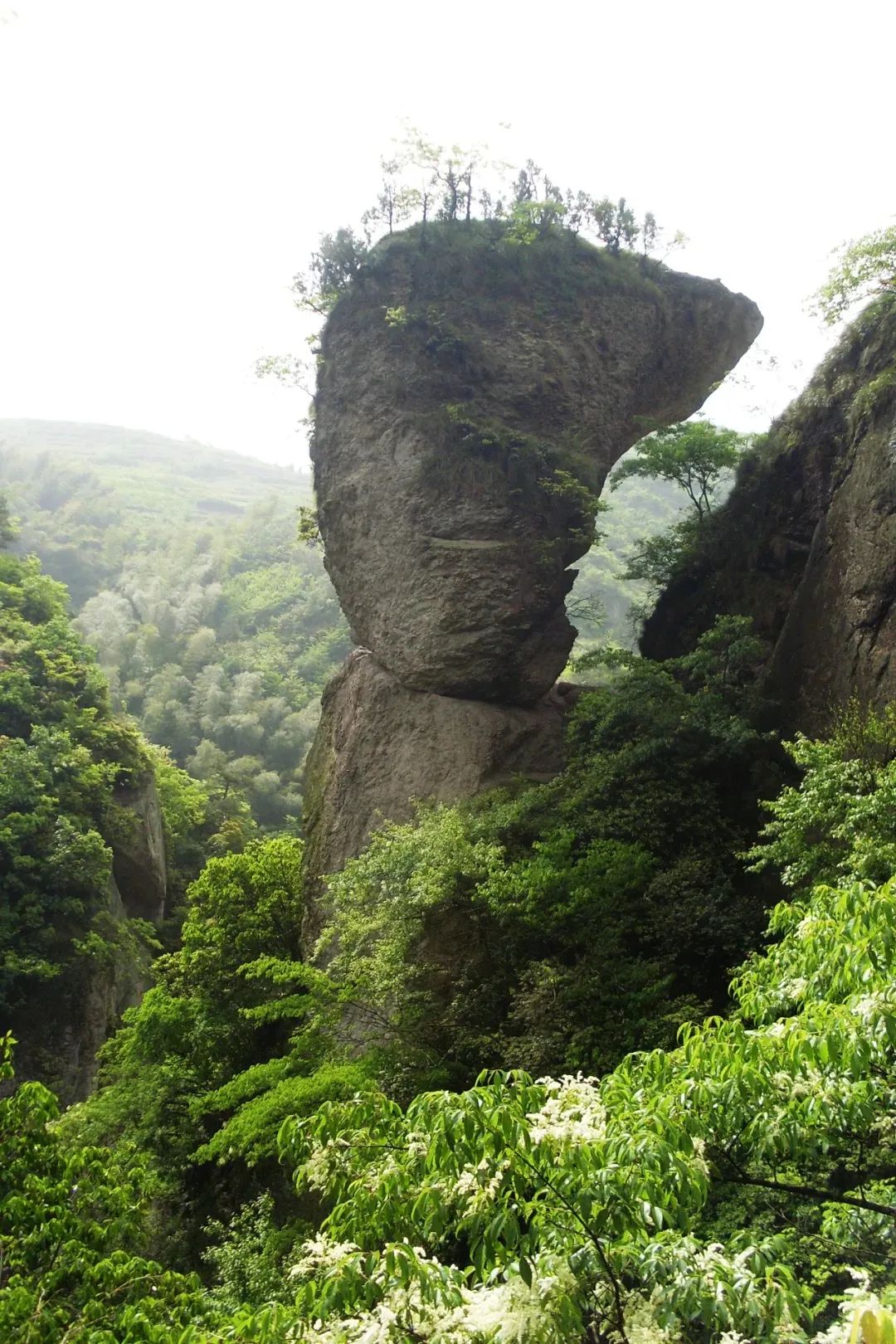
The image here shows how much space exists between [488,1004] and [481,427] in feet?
42.9

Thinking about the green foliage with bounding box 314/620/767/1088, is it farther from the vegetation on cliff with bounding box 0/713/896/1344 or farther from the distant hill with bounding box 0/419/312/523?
the distant hill with bounding box 0/419/312/523

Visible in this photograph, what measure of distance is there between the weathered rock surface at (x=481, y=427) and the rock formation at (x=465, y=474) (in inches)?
1.7

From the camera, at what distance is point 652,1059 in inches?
194

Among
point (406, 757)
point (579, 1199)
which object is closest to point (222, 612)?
point (406, 757)

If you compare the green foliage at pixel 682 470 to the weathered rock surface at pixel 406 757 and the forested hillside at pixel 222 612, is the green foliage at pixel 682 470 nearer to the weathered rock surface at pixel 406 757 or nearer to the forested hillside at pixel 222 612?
the forested hillside at pixel 222 612

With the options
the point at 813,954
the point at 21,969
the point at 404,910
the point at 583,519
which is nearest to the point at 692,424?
the point at 583,519

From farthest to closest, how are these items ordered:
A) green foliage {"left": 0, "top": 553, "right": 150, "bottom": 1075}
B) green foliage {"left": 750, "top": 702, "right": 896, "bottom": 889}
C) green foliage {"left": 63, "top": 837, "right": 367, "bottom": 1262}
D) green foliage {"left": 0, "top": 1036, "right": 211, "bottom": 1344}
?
green foliage {"left": 0, "top": 553, "right": 150, "bottom": 1075}, green foliage {"left": 63, "top": 837, "right": 367, "bottom": 1262}, green foliage {"left": 750, "top": 702, "right": 896, "bottom": 889}, green foliage {"left": 0, "top": 1036, "right": 211, "bottom": 1344}

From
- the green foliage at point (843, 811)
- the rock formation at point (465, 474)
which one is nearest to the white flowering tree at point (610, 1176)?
the green foliage at point (843, 811)

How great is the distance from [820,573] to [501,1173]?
45.3 feet

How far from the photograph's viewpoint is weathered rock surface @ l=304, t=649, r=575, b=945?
58.0 feet

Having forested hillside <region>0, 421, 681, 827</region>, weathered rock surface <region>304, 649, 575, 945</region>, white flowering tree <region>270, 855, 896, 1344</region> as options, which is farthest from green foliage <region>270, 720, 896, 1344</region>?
forested hillside <region>0, 421, 681, 827</region>

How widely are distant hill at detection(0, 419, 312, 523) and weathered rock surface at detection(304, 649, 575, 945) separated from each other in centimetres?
8289

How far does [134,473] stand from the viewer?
492 feet

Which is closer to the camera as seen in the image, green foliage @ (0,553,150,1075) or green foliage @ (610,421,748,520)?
green foliage @ (0,553,150,1075)
